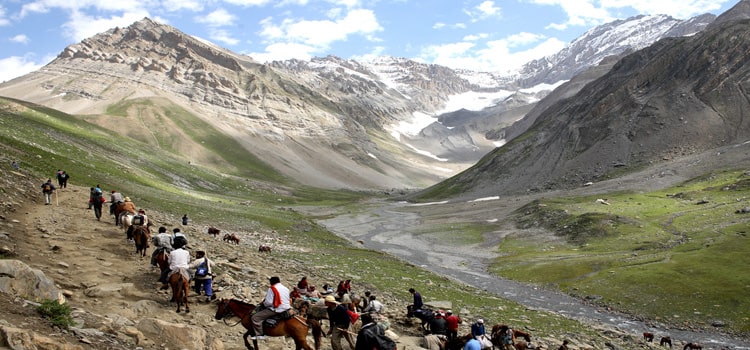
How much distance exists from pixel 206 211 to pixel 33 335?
7437cm

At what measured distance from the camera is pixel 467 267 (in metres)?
74.8

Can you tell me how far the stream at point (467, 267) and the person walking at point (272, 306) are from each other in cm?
3511

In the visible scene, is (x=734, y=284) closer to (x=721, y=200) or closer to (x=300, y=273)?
(x=300, y=273)

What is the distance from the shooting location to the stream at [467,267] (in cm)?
4228

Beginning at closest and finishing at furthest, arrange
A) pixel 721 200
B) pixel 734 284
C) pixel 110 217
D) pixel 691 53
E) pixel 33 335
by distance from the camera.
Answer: pixel 33 335
pixel 110 217
pixel 734 284
pixel 721 200
pixel 691 53

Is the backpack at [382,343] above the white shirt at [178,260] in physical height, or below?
below

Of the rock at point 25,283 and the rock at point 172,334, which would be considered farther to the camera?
the rock at point 172,334

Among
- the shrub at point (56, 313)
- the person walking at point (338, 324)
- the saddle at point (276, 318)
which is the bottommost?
the person walking at point (338, 324)

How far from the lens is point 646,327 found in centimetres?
4362

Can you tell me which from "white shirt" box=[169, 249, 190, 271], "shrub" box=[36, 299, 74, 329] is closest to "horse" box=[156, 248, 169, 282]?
"white shirt" box=[169, 249, 190, 271]

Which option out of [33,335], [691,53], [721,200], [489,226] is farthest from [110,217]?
[691,53]

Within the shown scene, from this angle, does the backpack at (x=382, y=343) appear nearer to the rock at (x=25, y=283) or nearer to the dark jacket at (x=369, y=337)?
the dark jacket at (x=369, y=337)

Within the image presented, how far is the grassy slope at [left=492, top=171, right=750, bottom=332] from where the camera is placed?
159ft

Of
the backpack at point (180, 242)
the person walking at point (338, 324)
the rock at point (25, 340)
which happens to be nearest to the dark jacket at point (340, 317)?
the person walking at point (338, 324)
